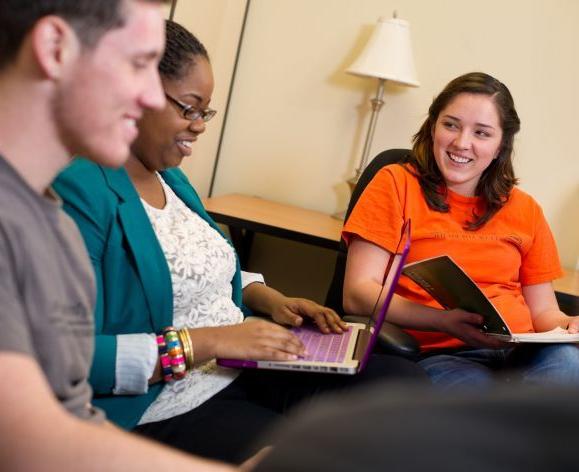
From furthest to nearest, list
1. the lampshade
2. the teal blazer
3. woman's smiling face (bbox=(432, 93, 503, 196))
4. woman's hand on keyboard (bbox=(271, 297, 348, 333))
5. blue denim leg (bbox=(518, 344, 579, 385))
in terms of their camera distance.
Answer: the lampshade, woman's smiling face (bbox=(432, 93, 503, 196)), blue denim leg (bbox=(518, 344, 579, 385)), woman's hand on keyboard (bbox=(271, 297, 348, 333)), the teal blazer

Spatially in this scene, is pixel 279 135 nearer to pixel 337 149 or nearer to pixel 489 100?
pixel 337 149

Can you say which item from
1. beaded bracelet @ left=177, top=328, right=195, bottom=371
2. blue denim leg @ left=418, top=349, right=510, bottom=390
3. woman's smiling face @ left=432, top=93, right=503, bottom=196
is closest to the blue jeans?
blue denim leg @ left=418, top=349, right=510, bottom=390

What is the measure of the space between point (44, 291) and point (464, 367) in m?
1.23

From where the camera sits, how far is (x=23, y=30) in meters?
0.69

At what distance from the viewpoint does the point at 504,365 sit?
71.7 inches

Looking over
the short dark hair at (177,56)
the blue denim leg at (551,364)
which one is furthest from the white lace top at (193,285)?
the blue denim leg at (551,364)

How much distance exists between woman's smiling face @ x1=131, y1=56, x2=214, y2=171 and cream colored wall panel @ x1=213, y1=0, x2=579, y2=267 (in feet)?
6.23

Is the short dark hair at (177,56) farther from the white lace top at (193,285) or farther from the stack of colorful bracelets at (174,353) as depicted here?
the stack of colorful bracelets at (174,353)

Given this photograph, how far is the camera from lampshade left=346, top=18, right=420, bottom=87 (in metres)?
2.87

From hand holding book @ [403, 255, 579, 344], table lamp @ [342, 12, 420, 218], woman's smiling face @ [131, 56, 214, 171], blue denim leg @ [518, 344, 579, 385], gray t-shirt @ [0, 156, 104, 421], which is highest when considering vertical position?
table lamp @ [342, 12, 420, 218]

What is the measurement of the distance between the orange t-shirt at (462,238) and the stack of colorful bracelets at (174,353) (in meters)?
0.73

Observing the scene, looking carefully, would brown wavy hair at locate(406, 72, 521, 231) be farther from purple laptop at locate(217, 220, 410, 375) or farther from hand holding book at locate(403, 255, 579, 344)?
purple laptop at locate(217, 220, 410, 375)

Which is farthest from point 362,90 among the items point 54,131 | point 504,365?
point 54,131

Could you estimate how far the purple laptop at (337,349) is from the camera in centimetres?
130
